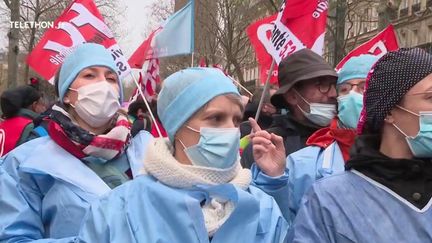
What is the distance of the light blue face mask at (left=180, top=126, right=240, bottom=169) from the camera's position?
2.48m

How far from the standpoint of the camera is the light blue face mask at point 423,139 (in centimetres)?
232

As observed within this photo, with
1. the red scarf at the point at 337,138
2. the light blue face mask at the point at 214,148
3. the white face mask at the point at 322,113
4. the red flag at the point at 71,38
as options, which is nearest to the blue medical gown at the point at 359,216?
the light blue face mask at the point at 214,148

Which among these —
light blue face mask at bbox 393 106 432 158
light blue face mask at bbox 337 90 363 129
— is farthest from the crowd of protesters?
light blue face mask at bbox 337 90 363 129

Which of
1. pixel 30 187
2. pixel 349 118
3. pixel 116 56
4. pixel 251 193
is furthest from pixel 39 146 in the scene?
pixel 116 56

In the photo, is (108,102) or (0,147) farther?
(0,147)

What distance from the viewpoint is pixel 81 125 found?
3.34 m

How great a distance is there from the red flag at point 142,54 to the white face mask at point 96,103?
6.82 ft

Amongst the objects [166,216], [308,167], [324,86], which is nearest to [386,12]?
[324,86]

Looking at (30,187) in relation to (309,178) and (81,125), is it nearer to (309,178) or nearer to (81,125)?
(81,125)

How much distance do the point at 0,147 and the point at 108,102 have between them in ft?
10.7

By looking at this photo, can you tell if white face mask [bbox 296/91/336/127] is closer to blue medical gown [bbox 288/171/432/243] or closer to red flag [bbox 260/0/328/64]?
red flag [bbox 260/0/328/64]

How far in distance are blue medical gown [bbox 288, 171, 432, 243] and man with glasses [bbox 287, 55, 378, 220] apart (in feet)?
2.86

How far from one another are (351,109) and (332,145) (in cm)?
23

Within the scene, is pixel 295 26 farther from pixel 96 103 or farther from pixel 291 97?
pixel 96 103
